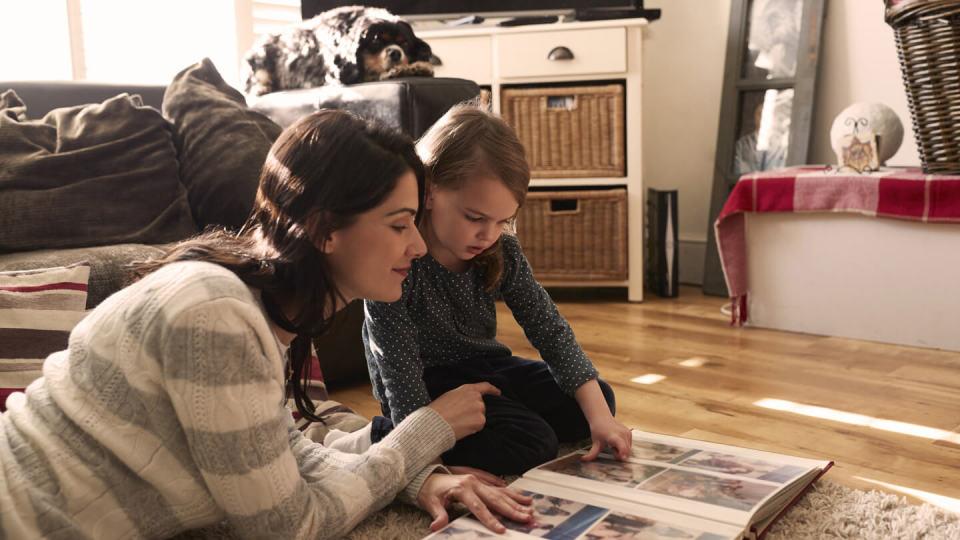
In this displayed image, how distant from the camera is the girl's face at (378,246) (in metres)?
0.97

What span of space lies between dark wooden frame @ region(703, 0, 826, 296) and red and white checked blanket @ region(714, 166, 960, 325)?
1.18 feet

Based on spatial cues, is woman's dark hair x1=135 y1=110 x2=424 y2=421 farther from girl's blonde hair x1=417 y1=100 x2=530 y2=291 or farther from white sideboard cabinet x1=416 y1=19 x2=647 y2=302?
white sideboard cabinet x1=416 y1=19 x2=647 y2=302

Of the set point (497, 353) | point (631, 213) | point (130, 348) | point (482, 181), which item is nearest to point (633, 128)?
point (631, 213)

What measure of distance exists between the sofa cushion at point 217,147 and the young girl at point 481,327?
2.12ft

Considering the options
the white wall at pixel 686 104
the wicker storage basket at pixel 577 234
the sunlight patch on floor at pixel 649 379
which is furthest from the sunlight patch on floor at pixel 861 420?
the white wall at pixel 686 104

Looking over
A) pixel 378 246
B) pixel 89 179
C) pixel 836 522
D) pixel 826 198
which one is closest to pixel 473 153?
pixel 378 246

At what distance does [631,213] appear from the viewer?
2861mm

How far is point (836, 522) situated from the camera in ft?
3.75

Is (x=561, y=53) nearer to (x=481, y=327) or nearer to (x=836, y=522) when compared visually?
(x=481, y=327)

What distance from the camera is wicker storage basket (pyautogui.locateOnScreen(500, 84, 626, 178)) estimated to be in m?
2.85

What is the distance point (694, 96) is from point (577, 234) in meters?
0.72

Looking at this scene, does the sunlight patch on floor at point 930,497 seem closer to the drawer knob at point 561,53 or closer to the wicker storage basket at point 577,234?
the wicker storage basket at point 577,234

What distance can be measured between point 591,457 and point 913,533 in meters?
0.40

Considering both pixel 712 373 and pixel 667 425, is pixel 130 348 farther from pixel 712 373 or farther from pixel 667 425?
pixel 712 373
